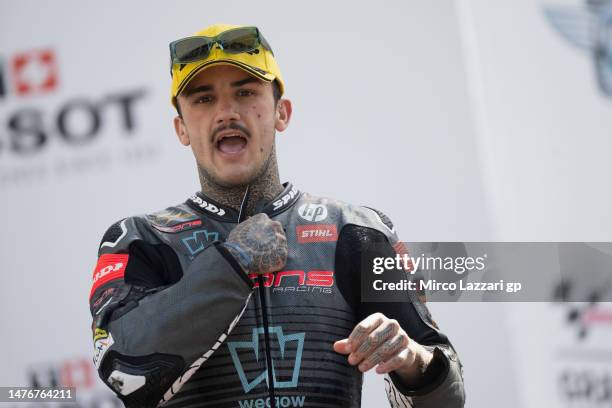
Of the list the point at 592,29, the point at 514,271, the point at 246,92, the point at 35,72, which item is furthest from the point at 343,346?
the point at 35,72

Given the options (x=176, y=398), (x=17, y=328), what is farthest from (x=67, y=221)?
(x=176, y=398)

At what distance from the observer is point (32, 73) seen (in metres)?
3.71

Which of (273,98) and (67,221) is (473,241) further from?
(67,221)

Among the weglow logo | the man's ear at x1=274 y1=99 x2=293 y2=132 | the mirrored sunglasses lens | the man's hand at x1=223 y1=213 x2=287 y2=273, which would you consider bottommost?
the man's hand at x1=223 y1=213 x2=287 y2=273

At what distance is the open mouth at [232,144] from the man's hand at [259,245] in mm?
288

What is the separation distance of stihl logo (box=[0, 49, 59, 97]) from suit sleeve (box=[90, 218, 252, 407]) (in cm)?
192

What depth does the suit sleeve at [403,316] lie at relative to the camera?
6.60 ft

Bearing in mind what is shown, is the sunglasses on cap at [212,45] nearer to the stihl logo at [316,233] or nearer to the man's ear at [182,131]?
the man's ear at [182,131]

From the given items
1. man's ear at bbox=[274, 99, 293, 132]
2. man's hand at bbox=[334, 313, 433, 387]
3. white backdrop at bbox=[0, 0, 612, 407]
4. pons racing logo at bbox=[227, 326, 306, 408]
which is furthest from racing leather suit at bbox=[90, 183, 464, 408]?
white backdrop at bbox=[0, 0, 612, 407]

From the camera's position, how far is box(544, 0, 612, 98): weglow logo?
11.5 ft

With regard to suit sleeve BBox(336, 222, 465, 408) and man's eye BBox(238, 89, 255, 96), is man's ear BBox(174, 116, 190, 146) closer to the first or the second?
man's eye BBox(238, 89, 255, 96)

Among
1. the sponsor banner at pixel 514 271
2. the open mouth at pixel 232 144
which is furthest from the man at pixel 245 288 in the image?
the sponsor banner at pixel 514 271

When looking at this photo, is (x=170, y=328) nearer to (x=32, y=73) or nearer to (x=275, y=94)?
(x=275, y=94)

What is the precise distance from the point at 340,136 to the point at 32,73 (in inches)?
49.2
